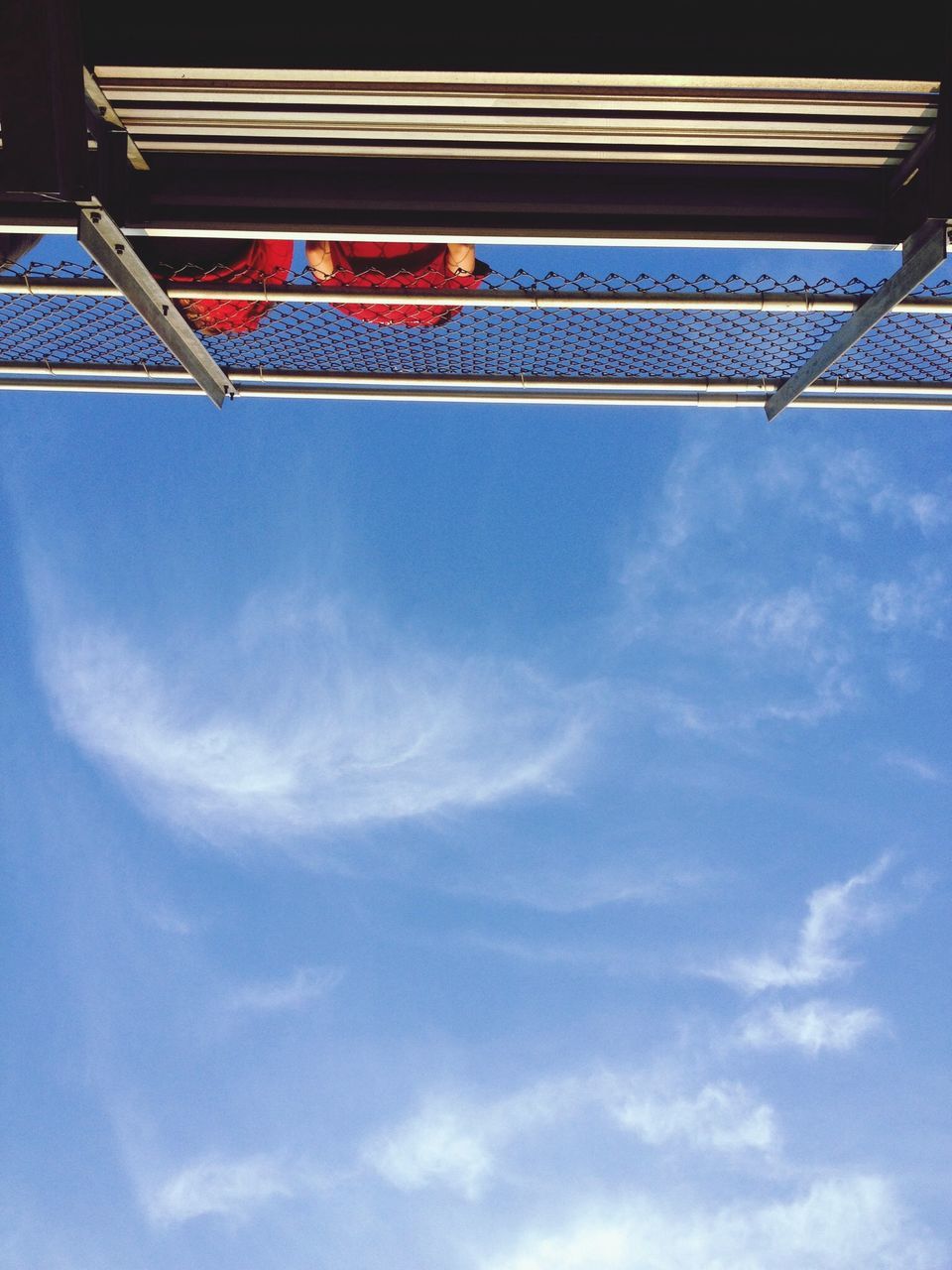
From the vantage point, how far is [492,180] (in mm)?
3441

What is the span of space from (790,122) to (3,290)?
337cm

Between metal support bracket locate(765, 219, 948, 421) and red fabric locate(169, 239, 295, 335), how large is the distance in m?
2.56

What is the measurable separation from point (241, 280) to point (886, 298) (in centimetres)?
283

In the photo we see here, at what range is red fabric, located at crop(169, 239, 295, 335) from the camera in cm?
376

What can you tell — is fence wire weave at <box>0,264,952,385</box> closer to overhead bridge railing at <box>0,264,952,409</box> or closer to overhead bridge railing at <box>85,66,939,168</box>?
overhead bridge railing at <box>0,264,952,409</box>

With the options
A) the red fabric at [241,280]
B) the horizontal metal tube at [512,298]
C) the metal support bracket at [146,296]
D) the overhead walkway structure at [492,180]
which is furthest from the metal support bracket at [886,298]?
the metal support bracket at [146,296]

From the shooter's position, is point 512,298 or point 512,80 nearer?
point 512,80

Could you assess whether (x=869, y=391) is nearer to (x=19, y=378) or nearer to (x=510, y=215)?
(x=510, y=215)

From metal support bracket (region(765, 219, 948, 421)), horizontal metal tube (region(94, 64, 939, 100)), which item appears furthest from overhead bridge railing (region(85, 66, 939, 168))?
metal support bracket (region(765, 219, 948, 421))

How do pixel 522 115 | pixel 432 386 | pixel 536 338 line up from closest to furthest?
pixel 522 115 → pixel 536 338 → pixel 432 386

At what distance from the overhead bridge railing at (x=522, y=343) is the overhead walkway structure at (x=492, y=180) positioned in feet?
0.07

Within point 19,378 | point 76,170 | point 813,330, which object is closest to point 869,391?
point 813,330

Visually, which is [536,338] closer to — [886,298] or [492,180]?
[492,180]

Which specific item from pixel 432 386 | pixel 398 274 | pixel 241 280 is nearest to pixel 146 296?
pixel 241 280
